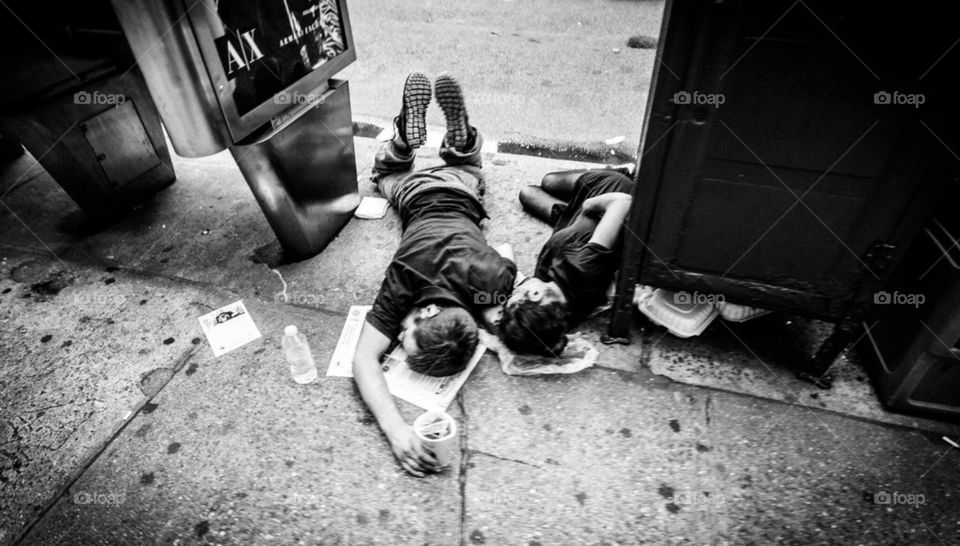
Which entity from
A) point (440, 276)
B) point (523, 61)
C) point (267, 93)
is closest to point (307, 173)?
point (267, 93)

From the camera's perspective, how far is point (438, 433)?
190cm

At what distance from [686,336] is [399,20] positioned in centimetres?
541

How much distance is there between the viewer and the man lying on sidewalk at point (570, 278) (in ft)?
7.09

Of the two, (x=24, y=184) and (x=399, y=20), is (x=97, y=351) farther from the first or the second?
(x=399, y=20)

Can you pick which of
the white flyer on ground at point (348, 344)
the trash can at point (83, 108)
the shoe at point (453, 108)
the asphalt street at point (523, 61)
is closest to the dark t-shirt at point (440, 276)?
the white flyer on ground at point (348, 344)

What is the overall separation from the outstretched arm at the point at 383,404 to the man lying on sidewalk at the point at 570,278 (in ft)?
1.84

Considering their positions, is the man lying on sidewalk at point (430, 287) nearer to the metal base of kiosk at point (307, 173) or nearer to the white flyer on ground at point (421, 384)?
the white flyer on ground at point (421, 384)

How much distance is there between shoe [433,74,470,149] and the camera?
10.1 feet

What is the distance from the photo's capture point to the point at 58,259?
3016 mm

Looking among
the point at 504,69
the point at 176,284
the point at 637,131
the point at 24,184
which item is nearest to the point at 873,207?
the point at 637,131

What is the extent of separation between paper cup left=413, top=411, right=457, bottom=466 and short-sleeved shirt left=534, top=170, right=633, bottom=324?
2.46ft

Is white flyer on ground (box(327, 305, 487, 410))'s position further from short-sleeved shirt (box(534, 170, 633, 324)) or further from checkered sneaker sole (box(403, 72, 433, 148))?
checkered sneaker sole (box(403, 72, 433, 148))

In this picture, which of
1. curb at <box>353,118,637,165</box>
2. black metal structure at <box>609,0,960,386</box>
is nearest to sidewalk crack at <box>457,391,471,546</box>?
black metal structure at <box>609,0,960,386</box>

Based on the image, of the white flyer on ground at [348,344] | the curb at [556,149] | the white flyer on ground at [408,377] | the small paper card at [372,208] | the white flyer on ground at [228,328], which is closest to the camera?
the white flyer on ground at [408,377]
